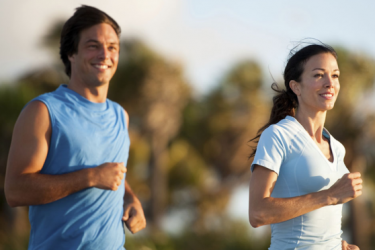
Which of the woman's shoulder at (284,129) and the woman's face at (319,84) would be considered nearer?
the woman's shoulder at (284,129)

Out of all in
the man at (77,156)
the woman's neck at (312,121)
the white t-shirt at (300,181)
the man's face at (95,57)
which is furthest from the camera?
the man's face at (95,57)

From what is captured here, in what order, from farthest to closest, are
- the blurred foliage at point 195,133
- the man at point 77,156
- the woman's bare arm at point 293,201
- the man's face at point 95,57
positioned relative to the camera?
the blurred foliage at point 195,133 → the man's face at point 95,57 → the man at point 77,156 → the woman's bare arm at point 293,201

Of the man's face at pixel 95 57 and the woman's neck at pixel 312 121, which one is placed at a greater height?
the man's face at pixel 95 57

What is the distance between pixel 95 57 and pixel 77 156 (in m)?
0.58

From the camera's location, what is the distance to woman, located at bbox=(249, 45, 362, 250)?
7.06ft

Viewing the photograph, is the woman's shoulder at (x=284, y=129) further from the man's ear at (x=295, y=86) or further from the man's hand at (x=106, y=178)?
the man's hand at (x=106, y=178)

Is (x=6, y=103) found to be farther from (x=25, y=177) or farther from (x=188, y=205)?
(x=25, y=177)

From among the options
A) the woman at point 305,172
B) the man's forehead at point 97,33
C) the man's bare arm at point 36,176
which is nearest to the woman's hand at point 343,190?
the woman at point 305,172

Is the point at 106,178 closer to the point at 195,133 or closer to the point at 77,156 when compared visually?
the point at 77,156

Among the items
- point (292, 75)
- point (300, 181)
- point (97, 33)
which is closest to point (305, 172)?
point (300, 181)

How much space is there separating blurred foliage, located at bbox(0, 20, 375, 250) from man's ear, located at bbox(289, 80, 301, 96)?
7.10 meters

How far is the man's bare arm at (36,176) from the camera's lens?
2318 mm

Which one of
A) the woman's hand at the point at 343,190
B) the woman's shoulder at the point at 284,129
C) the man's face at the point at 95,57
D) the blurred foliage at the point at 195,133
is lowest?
the blurred foliage at the point at 195,133

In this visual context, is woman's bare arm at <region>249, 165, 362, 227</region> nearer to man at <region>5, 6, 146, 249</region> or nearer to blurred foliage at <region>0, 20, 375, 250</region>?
man at <region>5, 6, 146, 249</region>
